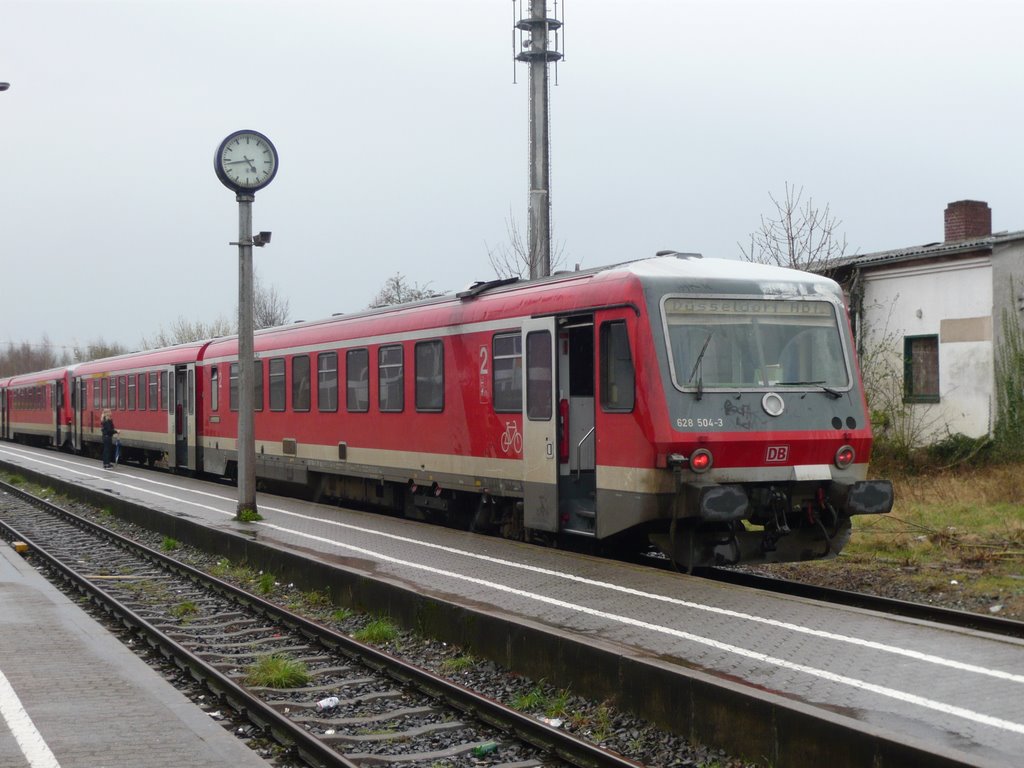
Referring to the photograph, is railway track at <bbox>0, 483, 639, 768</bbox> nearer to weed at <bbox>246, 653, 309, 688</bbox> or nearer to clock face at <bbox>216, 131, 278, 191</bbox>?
weed at <bbox>246, 653, 309, 688</bbox>

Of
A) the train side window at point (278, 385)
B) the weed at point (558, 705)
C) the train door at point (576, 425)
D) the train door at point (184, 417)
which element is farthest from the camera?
the train door at point (184, 417)

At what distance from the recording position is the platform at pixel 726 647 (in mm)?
5867

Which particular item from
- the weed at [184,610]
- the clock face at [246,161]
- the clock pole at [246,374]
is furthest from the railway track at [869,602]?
the clock face at [246,161]

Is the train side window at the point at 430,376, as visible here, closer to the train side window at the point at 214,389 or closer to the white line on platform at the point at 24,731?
the white line on platform at the point at 24,731

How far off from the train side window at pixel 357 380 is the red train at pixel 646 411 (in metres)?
1.14

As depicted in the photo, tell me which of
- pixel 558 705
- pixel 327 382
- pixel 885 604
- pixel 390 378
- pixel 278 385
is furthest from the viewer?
pixel 278 385

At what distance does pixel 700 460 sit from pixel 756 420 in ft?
2.50

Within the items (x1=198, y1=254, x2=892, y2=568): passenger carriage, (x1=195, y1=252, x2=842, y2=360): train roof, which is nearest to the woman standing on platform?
(x1=195, y1=252, x2=842, y2=360): train roof

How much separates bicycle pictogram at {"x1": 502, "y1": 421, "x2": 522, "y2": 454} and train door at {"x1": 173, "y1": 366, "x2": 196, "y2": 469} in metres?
13.9

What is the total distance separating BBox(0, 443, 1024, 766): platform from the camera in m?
5.87

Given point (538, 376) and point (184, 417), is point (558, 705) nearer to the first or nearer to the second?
point (538, 376)

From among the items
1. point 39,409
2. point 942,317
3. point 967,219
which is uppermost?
point 967,219

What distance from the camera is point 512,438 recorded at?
13375 mm

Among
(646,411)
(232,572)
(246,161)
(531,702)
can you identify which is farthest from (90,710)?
(246,161)
